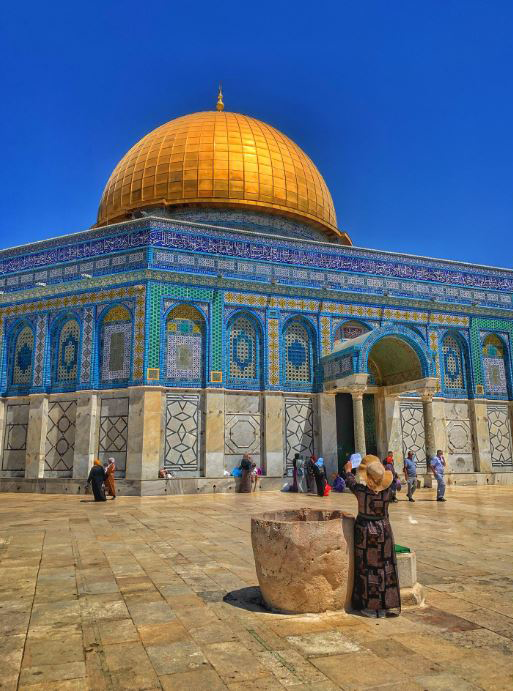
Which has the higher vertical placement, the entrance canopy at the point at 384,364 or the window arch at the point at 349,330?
the window arch at the point at 349,330

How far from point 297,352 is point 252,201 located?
19.6ft

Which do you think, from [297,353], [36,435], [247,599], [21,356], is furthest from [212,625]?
[21,356]

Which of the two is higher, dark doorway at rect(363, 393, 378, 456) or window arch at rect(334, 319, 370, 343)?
window arch at rect(334, 319, 370, 343)

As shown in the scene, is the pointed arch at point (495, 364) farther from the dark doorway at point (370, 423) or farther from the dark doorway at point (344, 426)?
the dark doorway at point (344, 426)

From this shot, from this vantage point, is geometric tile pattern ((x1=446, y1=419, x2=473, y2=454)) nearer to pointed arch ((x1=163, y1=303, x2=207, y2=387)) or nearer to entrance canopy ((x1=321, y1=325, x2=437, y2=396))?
entrance canopy ((x1=321, y1=325, x2=437, y2=396))

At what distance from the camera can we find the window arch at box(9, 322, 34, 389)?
→ 1759 cm

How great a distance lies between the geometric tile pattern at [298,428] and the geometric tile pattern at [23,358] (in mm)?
8070

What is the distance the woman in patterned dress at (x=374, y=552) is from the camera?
4.04 m

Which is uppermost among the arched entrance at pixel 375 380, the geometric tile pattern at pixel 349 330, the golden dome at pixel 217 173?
the golden dome at pixel 217 173

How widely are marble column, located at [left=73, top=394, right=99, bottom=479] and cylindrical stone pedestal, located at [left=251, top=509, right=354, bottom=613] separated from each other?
12744 millimetres

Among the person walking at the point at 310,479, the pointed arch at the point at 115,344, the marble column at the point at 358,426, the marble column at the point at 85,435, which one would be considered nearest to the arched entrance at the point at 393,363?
the marble column at the point at 358,426

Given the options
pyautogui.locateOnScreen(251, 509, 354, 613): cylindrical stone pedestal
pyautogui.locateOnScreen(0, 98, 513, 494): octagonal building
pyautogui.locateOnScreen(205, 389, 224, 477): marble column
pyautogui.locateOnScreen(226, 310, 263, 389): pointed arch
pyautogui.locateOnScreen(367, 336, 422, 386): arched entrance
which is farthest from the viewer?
pyautogui.locateOnScreen(367, 336, 422, 386): arched entrance

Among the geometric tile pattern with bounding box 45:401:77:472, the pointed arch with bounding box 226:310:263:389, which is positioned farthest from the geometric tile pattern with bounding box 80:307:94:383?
the pointed arch with bounding box 226:310:263:389

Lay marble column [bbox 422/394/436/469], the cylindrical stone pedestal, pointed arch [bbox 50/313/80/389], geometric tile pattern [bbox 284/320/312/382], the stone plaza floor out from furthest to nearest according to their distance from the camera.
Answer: geometric tile pattern [bbox 284/320/312/382], marble column [bbox 422/394/436/469], pointed arch [bbox 50/313/80/389], the cylindrical stone pedestal, the stone plaza floor
